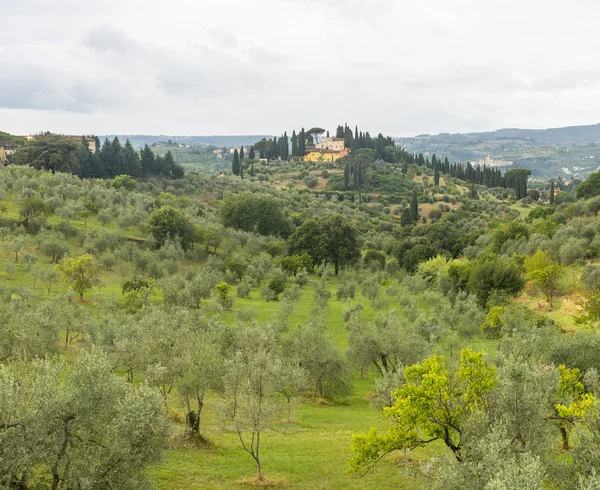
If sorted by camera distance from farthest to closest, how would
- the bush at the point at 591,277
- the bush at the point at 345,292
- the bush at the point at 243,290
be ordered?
the bush at the point at 345,292
the bush at the point at 243,290
the bush at the point at 591,277

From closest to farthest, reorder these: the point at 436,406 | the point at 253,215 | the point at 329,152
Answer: the point at 436,406, the point at 253,215, the point at 329,152

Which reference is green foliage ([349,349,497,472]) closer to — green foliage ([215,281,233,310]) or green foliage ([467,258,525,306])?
green foliage ([215,281,233,310])

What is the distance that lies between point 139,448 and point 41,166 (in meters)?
104

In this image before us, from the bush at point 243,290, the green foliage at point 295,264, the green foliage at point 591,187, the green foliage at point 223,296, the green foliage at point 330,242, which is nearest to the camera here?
the green foliage at point 223,296

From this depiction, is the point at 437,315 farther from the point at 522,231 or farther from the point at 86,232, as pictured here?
the point at 86,232

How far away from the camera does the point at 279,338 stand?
120ft

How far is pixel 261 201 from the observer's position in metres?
96.1

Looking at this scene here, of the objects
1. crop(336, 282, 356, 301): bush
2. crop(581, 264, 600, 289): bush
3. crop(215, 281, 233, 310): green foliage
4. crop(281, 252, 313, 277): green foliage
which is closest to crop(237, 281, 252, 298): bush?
crop(215, 281, 233, 310): green foliage

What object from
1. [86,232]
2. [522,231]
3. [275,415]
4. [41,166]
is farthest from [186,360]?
[41,166]

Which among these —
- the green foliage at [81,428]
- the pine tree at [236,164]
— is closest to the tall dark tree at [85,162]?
the pine tree at [236,164]

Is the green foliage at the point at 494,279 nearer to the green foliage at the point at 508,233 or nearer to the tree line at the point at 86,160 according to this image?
the green foliage at the point at 508,233

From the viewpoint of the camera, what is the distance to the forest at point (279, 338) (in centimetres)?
1450

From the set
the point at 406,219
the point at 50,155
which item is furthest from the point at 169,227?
the point at 406,219

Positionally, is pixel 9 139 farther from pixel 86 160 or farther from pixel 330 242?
pixel 330 242
